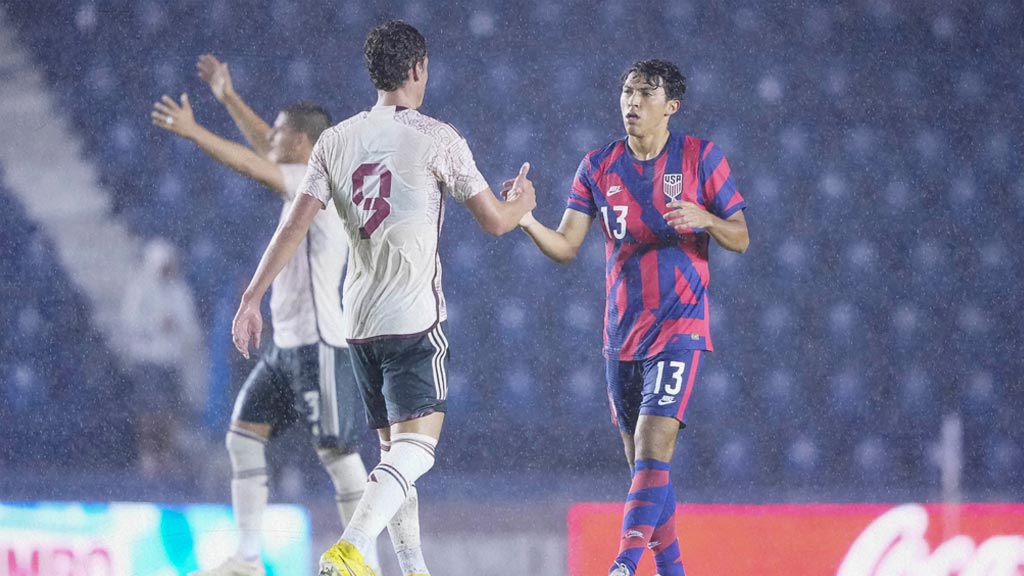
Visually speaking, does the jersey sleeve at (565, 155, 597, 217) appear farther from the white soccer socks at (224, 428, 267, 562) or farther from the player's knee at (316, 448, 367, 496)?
the white soccer socks at (224, 428, 267, 562)

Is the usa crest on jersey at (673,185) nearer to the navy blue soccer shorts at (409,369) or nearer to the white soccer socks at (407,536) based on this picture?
the navy blue soccer shorts at (409,369)

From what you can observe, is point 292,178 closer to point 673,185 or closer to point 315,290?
point 315,290

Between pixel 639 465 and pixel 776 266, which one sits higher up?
pixel 776 266

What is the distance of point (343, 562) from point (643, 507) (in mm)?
765

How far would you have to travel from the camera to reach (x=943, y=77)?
5.18 m

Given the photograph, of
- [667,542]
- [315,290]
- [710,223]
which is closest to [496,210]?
[710,223]

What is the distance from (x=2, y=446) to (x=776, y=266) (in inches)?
141

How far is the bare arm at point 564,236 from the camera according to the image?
305 cm

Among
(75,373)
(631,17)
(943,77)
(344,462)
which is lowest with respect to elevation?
(344,462)

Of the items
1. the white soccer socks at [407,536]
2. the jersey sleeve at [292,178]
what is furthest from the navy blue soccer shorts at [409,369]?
the jersey sleeve at [292,178]

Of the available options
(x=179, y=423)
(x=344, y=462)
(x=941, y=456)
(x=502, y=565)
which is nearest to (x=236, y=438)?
(x=344, y=462)

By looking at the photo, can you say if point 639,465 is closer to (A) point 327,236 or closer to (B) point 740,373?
(A) point 327,236

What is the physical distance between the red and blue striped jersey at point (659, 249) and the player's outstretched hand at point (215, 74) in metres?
2.37

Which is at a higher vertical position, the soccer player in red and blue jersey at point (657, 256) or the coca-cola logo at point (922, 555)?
the soccer player in red and blue jersey at point (657, 256)
